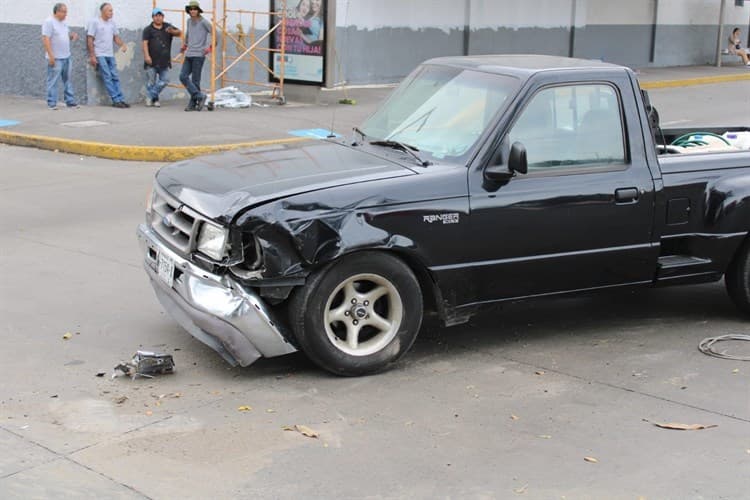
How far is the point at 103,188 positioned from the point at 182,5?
26.5 ft

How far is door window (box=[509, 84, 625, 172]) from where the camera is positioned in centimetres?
649

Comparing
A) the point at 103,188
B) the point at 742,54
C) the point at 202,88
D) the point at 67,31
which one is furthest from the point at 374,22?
the point at 742,54

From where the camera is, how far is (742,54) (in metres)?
33.3

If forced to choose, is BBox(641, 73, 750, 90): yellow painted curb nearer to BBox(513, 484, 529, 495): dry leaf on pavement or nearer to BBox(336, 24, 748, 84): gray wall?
BBox(336, 24, 748, 84): gray wall

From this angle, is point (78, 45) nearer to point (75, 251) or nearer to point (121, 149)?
point (121, 149)

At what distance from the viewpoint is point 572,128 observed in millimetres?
6629

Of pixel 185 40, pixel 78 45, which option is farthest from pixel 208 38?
pixel 78 45

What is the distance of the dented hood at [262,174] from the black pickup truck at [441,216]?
15 mm

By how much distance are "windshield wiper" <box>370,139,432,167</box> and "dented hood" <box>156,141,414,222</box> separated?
0.50 ft

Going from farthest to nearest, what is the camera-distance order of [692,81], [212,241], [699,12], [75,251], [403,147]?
[699,12] < [692,81] < [75,251] < [403,147] < [212,241]

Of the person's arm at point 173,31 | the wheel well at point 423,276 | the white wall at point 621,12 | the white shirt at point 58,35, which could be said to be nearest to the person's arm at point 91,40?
the white shirt at point 58,35

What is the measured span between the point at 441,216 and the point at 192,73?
1321cm

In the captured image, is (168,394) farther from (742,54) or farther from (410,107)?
(742,54)

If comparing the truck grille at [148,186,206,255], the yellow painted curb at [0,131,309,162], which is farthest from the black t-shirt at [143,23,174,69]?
the truck grille at [148,186,206,255]
